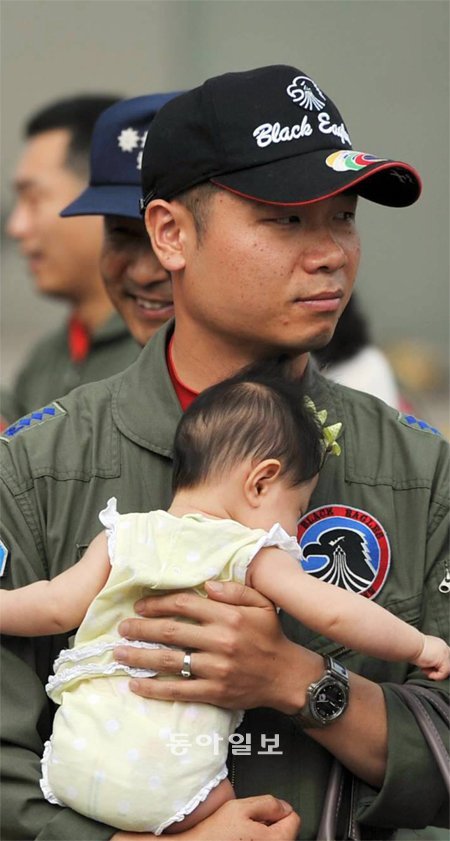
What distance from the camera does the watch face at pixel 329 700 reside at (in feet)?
9.12

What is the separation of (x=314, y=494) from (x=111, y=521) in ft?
1.67

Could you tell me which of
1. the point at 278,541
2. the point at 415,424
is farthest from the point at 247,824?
the point at 415,424

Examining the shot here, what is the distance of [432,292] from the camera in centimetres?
1257

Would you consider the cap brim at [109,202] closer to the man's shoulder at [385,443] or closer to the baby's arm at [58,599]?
the man's shoulder at [385,443]

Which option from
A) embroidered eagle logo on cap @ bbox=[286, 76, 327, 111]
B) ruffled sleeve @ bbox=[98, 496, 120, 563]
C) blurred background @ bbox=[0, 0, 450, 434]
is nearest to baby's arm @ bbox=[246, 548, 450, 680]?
ruffled sleeve @ bbox=[98, 496, 120, 563]

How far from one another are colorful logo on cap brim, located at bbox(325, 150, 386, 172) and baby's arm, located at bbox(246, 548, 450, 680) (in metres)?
0.86

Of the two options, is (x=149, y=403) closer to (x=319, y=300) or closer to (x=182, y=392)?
(x=182, y=392)

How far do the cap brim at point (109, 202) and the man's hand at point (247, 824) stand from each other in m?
2.06

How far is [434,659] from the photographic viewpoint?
2732 millimetres

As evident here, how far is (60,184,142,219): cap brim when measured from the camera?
14.0 feet

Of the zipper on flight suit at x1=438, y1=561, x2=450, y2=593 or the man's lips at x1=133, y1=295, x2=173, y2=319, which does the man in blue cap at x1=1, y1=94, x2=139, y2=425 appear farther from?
the zipper on flight suit at x1=438, y1=561, x2=450, y2=593

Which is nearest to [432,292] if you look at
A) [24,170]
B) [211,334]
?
[24,170]

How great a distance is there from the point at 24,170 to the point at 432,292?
6.59 meters

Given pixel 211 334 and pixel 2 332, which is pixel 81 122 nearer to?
pixel 211 334
